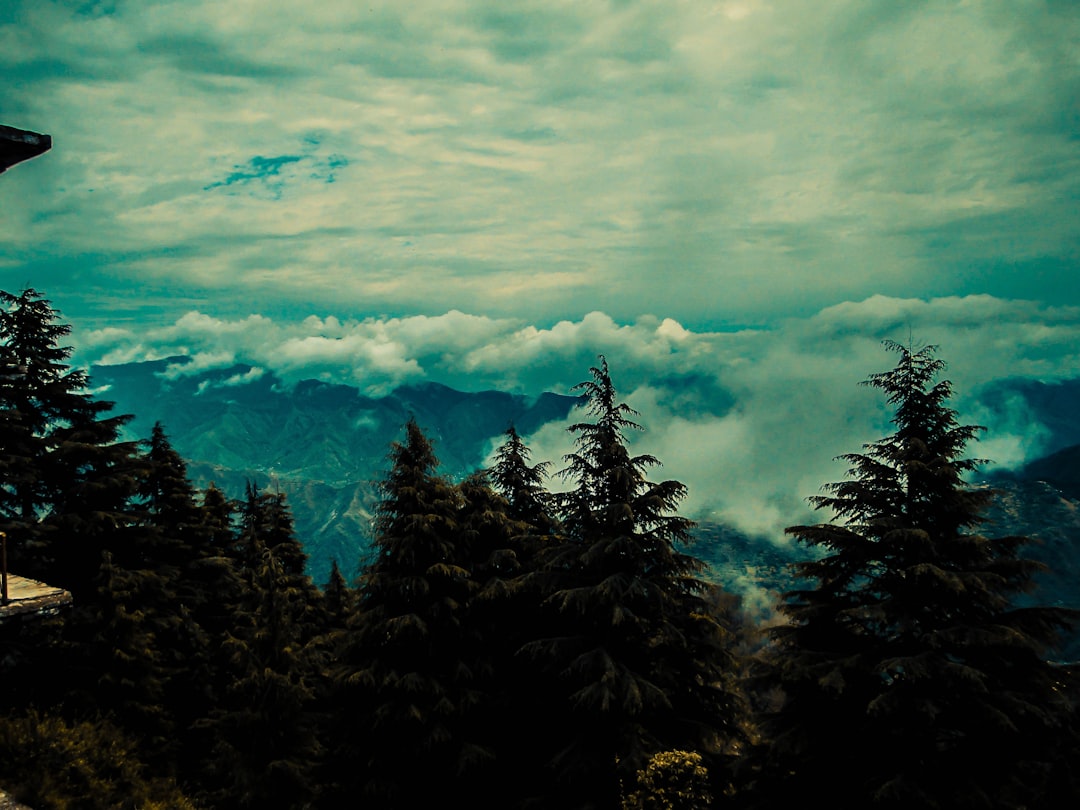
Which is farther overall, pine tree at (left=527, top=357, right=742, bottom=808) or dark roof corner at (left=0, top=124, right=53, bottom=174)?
pine tree at (left=527, top=357, right=742, bottom=808)

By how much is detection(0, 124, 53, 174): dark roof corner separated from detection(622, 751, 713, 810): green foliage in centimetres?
1227

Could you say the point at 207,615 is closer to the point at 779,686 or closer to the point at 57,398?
the point at 57,398

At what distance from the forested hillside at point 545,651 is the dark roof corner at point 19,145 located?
211 inches

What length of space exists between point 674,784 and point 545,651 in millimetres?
4742

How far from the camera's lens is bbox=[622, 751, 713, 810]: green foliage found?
11.5 metres

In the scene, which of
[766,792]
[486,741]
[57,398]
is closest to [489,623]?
[486,741]

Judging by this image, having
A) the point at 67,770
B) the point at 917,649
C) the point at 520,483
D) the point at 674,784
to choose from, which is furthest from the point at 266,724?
the point at 917,649

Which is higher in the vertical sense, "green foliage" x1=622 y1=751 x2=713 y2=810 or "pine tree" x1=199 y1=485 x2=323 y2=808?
"green foliage" x1=622 y1=751 x2=713 y2=810

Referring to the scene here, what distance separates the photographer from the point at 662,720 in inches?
624

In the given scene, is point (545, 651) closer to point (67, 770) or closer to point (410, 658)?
point (410, 658)

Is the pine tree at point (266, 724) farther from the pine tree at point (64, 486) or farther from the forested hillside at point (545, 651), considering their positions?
the pine tree at point (64, 486)

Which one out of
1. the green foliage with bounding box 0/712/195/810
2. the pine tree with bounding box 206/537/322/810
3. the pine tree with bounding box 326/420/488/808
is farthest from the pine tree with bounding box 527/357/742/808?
the green foliage with bounding box 0/712/195/810

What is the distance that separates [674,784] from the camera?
11.7 meters

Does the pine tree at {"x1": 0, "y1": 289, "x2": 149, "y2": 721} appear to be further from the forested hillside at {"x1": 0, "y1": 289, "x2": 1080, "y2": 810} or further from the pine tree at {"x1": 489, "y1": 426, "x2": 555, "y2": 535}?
the pine tree at {"x1": 489, "y1": 426, "x2": 555, "y2": 535}
